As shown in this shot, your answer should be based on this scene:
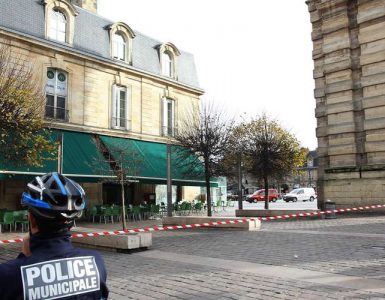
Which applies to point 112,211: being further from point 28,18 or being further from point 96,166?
point 28,18

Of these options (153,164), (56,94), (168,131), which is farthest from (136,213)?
(56,94)

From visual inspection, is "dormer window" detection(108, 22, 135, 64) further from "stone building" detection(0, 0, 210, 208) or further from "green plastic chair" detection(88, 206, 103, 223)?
"green plastic chair" detection(88, 206, 103, 223)

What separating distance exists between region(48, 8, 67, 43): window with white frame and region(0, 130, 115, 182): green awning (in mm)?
4791

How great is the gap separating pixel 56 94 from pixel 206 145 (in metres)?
7.66

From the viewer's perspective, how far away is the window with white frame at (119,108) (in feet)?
73.9

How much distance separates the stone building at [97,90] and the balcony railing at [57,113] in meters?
0.05

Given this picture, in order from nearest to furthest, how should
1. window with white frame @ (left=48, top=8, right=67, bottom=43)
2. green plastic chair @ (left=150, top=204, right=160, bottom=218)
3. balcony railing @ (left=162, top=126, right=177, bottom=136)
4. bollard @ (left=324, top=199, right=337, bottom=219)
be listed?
bollard @ (left=324, top=199, right=337, bottom=219), window with white frame @ (left=48, top=8, right=67, bottom=43), green plastic chair @ (left=150, top=204, right=160, bottom=218), balcony railing @ (left=162, top=126, right=177, bottom=136)

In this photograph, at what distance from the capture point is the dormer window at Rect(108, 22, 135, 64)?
2292 centimetres

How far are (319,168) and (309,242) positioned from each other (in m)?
10.5

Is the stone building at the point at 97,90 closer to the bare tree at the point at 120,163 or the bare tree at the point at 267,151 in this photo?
the bare tree at the point at 120,163

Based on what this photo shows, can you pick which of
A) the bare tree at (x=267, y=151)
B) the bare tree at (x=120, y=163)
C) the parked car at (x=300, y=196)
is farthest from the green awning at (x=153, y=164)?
the parked car at (x=300, y=196)

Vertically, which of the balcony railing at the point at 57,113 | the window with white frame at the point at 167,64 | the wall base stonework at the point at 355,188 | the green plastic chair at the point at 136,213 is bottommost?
the green plastic chair at the point at 136,213

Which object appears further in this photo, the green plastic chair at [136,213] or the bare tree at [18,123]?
the green plastic chair at [136,213]

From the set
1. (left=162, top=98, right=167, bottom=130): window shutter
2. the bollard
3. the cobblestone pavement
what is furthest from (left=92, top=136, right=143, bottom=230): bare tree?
the bollard
